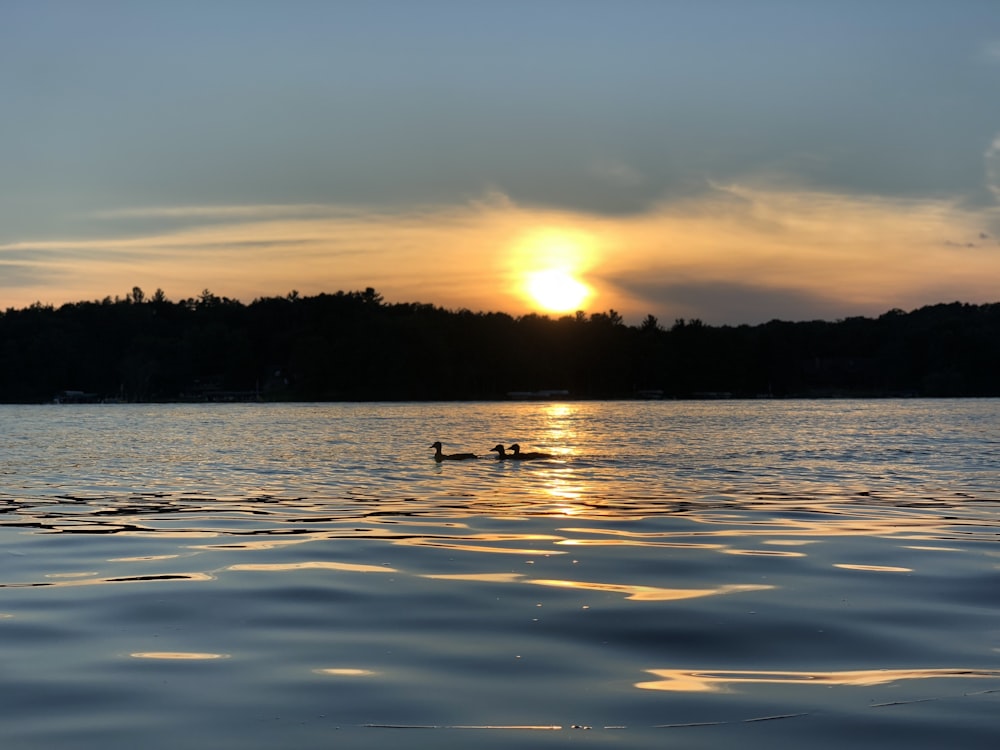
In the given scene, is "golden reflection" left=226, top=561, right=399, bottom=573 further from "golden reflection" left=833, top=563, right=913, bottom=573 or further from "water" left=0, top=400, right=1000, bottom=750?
"golden reflection" left=833, top=563, right=913, bottom=573

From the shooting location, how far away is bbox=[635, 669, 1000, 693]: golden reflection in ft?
25.0

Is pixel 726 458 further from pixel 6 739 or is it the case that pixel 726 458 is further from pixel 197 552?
pixel 6 739

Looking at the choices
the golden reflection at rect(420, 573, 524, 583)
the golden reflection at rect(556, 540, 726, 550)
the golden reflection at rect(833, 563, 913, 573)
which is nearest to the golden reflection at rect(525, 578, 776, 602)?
the golden reflection at rect(420, 573, 524, 583)

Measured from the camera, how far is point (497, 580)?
39.4ft

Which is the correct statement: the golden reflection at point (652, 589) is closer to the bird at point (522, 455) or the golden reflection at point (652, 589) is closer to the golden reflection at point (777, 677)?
the golden reflection at point (777, 677)

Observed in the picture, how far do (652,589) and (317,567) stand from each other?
4.16 m

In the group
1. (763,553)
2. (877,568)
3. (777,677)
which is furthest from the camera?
(763,553)

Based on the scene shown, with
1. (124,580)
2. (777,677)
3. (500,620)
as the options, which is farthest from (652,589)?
(124,580)

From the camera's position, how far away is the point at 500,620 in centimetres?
983

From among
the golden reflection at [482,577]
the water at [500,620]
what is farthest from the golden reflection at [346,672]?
the golden reflection at [482,577]

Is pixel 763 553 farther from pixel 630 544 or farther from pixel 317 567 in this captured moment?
pixel 317 567

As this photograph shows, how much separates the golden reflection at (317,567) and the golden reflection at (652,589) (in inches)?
81.1

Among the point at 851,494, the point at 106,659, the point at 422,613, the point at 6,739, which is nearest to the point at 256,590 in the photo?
the point at 422,613

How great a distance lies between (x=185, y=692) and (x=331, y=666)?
3.76 ft
